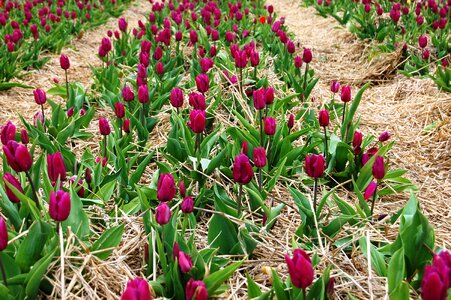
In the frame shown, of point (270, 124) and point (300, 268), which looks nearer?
point (300, 268)

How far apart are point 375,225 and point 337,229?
0.20 m

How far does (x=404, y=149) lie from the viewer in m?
3.32

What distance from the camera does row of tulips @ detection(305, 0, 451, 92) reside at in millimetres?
4734

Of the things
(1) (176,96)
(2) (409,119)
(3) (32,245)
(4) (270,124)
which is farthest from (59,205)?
(2) (409,119)

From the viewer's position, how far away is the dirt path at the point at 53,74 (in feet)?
13.6

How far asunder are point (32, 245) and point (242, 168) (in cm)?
76

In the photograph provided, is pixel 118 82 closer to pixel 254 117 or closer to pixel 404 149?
pixel 254 117

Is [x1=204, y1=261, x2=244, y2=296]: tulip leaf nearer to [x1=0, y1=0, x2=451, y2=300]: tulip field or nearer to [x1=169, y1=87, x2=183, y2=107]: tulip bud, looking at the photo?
[x1=0, y1=0, x2=451, y2=300]: tulip field

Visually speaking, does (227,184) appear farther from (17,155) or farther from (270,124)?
(17,155)

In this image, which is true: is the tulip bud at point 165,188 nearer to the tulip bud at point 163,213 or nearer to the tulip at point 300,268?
the tulip bud at point 163,213

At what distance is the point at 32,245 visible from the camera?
163 cm

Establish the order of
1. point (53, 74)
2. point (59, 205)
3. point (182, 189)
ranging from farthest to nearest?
point (53, 74) < point (182, 189) < point (59, 205)

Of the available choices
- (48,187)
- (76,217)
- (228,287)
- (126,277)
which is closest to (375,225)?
(228,287)

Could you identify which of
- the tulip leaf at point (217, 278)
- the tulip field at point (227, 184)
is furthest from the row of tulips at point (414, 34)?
the tulip leaf at point (217, 278)
